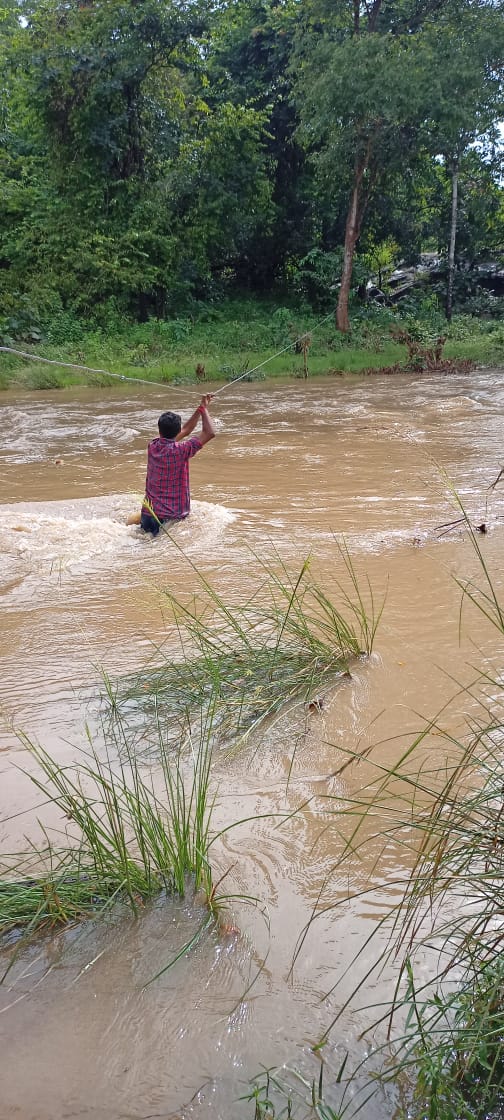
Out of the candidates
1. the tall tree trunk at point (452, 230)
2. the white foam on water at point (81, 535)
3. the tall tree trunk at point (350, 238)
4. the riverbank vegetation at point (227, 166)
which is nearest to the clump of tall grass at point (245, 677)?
the white foam on water at point (81, 535)

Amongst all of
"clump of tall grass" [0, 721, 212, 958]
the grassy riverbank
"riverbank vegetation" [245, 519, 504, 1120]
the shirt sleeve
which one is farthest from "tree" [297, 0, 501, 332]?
"riverbank vegetation" [245, 519, 504, 1120]

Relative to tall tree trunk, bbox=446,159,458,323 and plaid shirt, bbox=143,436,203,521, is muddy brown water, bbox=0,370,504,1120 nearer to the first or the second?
plaid shirt, bbox=143,436,203,521

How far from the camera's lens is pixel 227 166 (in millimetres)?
21469

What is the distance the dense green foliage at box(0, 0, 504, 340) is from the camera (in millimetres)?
17031

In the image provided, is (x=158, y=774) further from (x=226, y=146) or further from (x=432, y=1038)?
(x=226, y=146)

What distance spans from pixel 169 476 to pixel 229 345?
15.1 meters

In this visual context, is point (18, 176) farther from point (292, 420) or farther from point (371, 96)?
point (292, 420)

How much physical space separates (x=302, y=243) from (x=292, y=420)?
50.4 ft

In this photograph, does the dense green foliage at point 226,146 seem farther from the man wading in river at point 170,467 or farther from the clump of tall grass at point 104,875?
the clump of tall grass at point 104,875

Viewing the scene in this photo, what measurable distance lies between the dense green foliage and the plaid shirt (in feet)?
43.4

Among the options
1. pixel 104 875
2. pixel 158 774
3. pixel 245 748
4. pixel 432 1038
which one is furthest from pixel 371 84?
pixel 432 1038

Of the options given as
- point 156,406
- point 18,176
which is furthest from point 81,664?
point 18,176

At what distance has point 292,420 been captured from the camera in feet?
41.3

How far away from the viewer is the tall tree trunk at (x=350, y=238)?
19.1 metres
